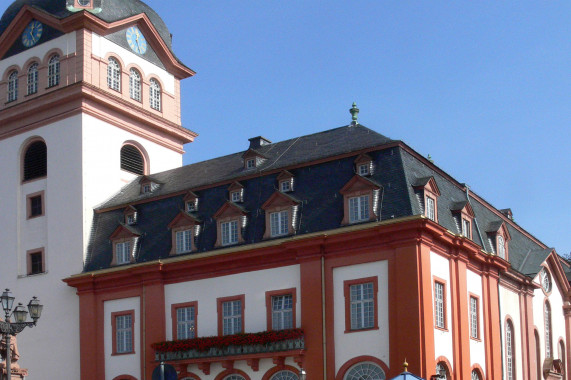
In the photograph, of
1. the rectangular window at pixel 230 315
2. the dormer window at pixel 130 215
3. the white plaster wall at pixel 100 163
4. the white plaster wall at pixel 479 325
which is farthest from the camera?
the white plaster wall at pixel 100 163

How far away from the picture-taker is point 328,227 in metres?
44.3

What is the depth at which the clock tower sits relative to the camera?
53219 mm

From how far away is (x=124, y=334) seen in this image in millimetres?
50219

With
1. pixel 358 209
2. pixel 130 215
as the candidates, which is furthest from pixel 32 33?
pixel 358 209

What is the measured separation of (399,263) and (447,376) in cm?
567

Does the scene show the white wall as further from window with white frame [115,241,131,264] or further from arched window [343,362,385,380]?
window with white frame [115,241,131,264]

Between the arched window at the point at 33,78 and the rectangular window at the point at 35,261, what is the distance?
29.9 ft

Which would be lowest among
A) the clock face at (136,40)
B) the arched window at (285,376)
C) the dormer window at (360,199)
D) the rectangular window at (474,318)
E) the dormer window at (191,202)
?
the arched window at (285,376)

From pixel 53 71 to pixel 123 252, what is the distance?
11.8 m

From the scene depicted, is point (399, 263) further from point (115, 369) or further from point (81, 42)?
point (81, 42)

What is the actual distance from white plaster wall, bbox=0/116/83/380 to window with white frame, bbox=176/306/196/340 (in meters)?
6.44

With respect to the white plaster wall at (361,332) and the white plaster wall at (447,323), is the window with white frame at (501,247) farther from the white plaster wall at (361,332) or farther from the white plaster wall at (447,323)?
the white plaster wall at (361,332)

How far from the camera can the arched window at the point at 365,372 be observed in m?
41.9

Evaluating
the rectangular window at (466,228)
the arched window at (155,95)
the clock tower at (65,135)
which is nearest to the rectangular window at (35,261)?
the clock tower at (65,135)
